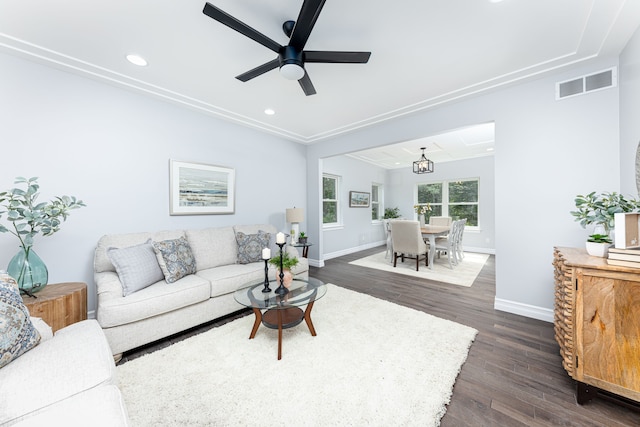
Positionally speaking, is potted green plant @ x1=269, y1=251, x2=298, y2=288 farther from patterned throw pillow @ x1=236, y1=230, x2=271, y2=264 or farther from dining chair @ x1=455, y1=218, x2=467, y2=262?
dining chair @ x1=455, y1=218, x2=467, y2=262

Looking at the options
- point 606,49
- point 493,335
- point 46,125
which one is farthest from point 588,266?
point 46,125

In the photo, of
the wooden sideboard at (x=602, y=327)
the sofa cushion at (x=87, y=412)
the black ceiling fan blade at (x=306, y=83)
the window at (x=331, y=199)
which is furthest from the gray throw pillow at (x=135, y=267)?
the window at (x=331, y=199)

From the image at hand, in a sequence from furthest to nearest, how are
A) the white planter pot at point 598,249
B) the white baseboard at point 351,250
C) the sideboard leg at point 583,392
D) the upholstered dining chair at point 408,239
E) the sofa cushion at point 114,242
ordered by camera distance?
1. the white baseboard at point 351,250
2. the upholstered dining chair at point 408,239
3. the sofa cushion at point 114,242
4. the white planter pot at point 598,249
5. the sideboard leg at point 583,392

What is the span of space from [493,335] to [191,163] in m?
4.07

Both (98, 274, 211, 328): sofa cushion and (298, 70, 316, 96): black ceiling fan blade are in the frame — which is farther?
(298, 70, 316, 96): black ceiling fan blade

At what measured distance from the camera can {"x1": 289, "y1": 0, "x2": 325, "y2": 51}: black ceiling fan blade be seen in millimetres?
1317

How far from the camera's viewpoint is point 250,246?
10.5 ft

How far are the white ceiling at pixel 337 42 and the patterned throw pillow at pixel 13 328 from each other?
1945mm

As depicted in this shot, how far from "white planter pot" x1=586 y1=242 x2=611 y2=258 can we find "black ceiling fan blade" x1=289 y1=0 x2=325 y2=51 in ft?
7.88

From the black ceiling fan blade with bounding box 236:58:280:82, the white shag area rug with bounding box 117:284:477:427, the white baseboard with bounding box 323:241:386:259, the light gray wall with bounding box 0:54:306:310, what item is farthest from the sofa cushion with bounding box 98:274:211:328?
the white baseboard with bounding box 323:241:386:259

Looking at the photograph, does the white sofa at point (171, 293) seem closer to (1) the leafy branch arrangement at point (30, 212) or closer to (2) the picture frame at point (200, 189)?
(2) the picture frame at point (200, 189)

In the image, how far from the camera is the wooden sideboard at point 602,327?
135 centimetres

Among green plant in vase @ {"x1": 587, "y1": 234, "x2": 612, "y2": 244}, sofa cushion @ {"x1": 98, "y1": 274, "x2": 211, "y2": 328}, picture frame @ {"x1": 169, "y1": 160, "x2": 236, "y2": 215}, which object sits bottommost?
sofa cushion @ {"x1": 98, "y1": 274, "x2": 211, "y2": 328}

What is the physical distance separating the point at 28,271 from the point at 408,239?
4.82m
